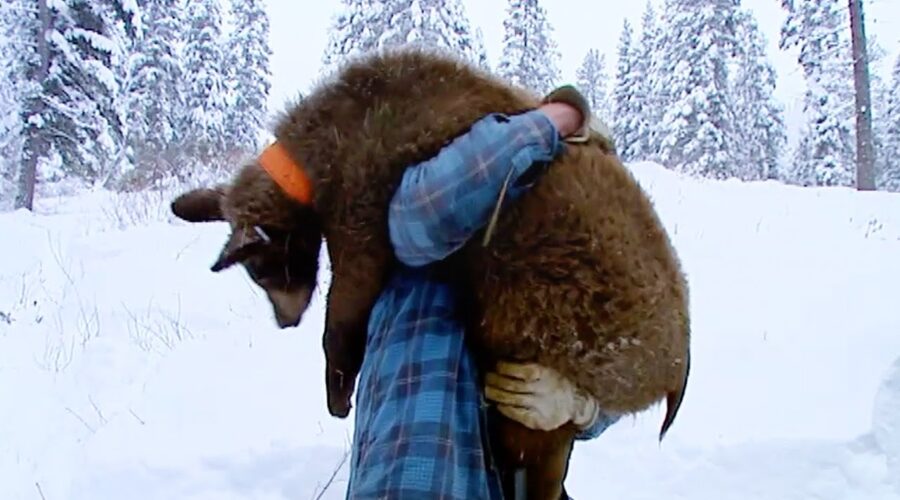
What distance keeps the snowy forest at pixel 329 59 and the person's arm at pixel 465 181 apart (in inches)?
444

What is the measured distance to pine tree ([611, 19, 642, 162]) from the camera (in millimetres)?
34938

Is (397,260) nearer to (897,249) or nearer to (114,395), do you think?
(114,395)

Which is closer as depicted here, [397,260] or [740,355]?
[397,260]

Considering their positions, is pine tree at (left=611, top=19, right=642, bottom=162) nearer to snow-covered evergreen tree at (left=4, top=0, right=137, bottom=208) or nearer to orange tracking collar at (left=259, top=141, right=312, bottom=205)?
snow-covered evergreen tree at (left=4, top=0, right=137, bottom=208)

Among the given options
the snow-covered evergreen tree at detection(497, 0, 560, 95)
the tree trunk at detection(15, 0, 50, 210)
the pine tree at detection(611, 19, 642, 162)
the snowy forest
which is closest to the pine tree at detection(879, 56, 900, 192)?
the snowy forest

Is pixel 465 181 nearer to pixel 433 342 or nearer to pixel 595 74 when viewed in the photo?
pixel 433 342

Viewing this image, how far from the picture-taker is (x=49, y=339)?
5.61 meters

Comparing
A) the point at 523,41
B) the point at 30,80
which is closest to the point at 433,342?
the point at 30,80

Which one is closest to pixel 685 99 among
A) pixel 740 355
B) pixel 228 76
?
pixel 228 76

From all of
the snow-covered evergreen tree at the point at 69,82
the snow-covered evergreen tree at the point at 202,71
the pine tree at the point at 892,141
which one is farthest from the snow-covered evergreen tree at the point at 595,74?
the snow-covered evergreen tree at the point at 69,82

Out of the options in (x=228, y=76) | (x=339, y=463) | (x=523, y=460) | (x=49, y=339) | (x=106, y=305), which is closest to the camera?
(x=523, y=460)

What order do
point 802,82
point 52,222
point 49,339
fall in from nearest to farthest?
point 49,339, point 52,222, point 802,82

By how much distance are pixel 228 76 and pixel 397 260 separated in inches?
1368

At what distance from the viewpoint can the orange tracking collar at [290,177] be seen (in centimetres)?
160
